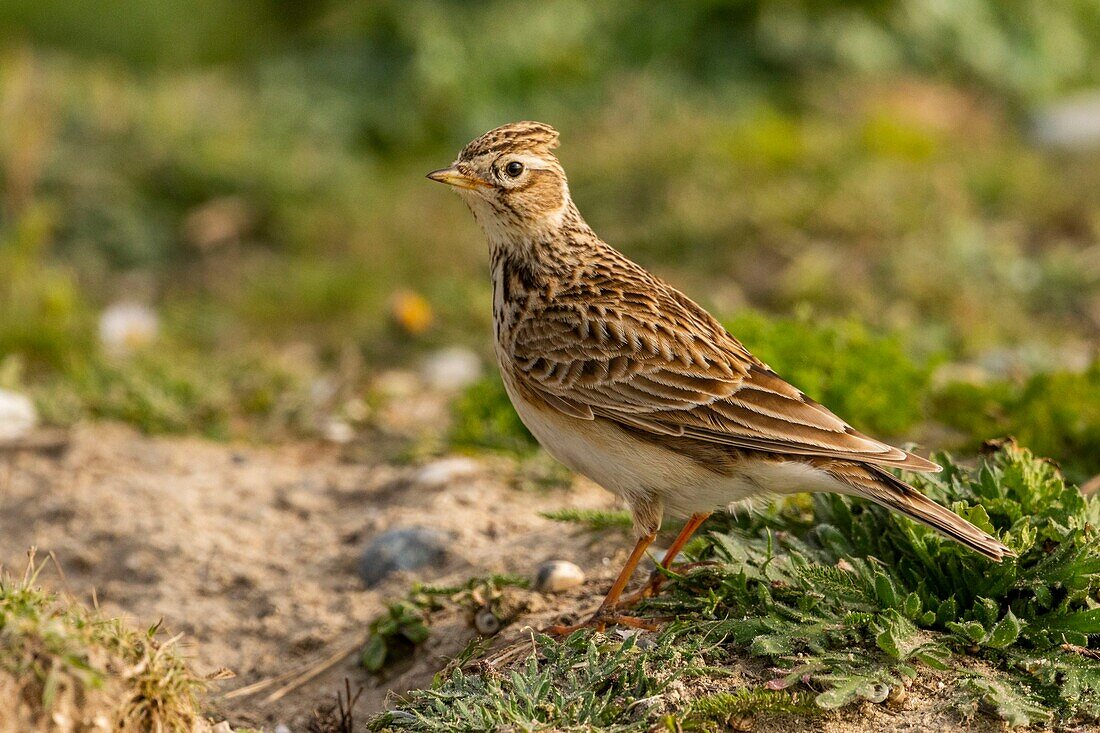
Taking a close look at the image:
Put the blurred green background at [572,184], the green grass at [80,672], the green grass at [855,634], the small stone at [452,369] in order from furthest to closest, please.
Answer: the small stone at [452,369] → the blurred green background at [572,184] → the green grass at [855,634] → the green grass at [80,672]

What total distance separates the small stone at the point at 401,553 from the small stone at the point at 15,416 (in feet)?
6.88

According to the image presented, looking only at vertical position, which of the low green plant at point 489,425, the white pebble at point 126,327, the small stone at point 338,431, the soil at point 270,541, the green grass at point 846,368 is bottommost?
the soil at point 270,541

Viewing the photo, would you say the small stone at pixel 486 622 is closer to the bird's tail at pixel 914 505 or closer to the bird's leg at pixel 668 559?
the bird's leg at pixel 668 559

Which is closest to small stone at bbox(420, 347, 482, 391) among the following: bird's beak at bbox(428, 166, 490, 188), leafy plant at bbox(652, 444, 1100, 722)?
bird's beak at bbox(428, 166, 490, 188)

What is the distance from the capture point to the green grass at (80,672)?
127 inches

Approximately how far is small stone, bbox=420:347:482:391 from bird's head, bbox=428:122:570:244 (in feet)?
7.61

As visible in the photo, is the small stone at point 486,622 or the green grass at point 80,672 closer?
the green grass at point 80,672

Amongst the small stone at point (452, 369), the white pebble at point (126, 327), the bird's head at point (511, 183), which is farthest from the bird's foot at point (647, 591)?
the white pebble at point (126, 327)

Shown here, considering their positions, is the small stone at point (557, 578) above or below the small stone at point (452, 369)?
below

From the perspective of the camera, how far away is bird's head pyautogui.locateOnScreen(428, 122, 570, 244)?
16.2 ft

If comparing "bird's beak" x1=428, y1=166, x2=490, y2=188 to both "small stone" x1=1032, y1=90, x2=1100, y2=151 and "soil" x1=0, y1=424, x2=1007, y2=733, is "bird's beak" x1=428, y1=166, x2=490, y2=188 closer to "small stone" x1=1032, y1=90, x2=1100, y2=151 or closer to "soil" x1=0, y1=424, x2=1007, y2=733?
"soil" x1=0, y1=424, x2=1007, y2=733

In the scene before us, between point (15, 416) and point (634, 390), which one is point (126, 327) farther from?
point (634, 390)

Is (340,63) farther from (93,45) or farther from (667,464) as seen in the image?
(667,464)

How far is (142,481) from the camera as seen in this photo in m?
6.02
